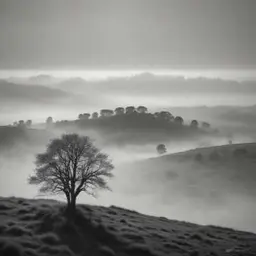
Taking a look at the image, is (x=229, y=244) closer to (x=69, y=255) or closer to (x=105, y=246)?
(x=105, y=246)

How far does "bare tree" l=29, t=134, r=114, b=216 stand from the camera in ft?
175

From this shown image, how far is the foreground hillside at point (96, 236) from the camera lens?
4191 cm

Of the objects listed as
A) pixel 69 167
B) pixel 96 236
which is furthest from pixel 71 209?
pixel 96 236

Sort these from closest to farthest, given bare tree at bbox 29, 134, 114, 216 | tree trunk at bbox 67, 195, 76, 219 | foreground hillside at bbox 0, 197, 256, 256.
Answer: foreground hillside at bbox 0, 197, 256, 256, tree trunk at bbox 67, 195, 76, 219, bare tree at bbox 29, 134, 114, 216

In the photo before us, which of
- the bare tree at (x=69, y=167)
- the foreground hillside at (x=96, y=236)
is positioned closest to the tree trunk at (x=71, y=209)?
the bare tree at (x=69, y=167)

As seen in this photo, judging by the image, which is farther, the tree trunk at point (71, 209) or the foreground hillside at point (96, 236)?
the tree trunk at point (71, 209)

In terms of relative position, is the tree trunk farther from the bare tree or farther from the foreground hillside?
the foreground hillside

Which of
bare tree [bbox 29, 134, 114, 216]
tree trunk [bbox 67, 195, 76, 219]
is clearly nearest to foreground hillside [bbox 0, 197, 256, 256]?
tree trunk [bbox 67, 195, 76, 219]

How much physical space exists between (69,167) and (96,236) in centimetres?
1235

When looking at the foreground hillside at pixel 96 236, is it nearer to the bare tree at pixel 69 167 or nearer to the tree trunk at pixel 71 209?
the tree trunk at pixel 71 209

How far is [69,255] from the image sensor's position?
40.2m

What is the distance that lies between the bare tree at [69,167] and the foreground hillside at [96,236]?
3.26 m

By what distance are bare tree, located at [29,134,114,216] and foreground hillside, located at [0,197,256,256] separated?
3261 mm

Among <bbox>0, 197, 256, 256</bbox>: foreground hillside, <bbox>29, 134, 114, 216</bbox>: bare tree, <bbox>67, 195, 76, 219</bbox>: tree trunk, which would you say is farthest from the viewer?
<bbox>29, 134, 114, 216</bbox>: bare tree
